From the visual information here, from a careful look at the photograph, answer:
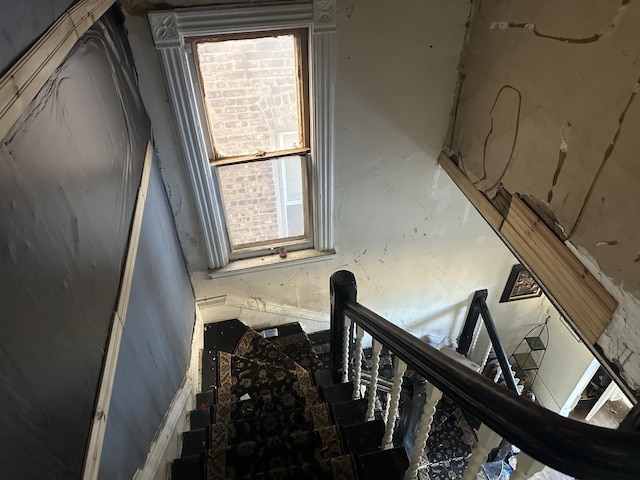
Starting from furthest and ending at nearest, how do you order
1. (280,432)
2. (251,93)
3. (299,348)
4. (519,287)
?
1. (519,287)
2. (299,348)
3. (251,93)
4. (280,432)

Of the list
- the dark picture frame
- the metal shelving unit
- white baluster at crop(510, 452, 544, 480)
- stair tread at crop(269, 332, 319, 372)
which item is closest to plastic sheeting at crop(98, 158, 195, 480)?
stair tread at crop(269, 332, 319, 372)

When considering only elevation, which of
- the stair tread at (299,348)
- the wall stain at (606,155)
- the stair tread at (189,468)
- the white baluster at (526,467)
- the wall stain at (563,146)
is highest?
the stair tread at (299,348)

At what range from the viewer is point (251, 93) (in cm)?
236

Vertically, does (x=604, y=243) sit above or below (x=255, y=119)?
below

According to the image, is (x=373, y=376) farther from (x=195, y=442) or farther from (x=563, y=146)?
(x=563, y=146)

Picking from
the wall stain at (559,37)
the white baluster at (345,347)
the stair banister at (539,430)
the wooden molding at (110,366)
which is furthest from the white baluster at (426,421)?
the wall stain at (559,37)

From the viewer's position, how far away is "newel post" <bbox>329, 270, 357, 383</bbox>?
67.9 inches

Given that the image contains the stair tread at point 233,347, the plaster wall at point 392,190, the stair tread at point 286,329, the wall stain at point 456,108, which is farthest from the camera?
the stair tread at point 286,329

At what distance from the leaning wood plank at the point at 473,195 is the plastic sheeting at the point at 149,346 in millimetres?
1728

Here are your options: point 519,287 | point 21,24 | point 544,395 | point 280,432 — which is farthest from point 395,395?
point 544,395

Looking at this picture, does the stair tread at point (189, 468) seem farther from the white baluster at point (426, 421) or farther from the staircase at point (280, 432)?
the white baluster at point (426, 421)

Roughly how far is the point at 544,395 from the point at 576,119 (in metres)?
3.53

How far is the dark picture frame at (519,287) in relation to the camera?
3584mm

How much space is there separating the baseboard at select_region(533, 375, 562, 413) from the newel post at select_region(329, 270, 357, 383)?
311cm
